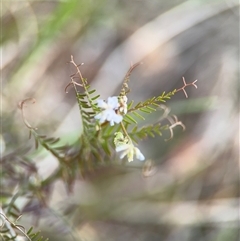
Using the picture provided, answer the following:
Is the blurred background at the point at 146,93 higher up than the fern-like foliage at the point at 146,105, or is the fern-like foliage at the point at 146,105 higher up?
the blurred background at the point at 146,93

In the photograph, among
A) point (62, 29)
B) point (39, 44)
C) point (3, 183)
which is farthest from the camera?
point (62, 29)

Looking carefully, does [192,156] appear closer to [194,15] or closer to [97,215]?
[97,215]

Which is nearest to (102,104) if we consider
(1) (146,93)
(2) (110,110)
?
(2) (110,110)

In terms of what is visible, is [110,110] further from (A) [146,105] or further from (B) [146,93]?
(B) [146,93]

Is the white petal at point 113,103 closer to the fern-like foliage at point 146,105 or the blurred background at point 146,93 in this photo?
the fern-like foliage at point 146,105

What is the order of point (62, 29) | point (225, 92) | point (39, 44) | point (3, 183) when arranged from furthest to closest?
1. point (225, 92)
2. point (62, 29)
3. point (39, 44)
4. point (3, 183)

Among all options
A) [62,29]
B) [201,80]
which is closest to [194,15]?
[201,80]

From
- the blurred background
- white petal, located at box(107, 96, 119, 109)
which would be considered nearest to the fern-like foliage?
white petal, located at box(107, 96, 119, 109)

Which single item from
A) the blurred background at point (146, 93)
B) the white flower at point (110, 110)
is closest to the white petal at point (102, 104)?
the white flower at point (110, 110)
